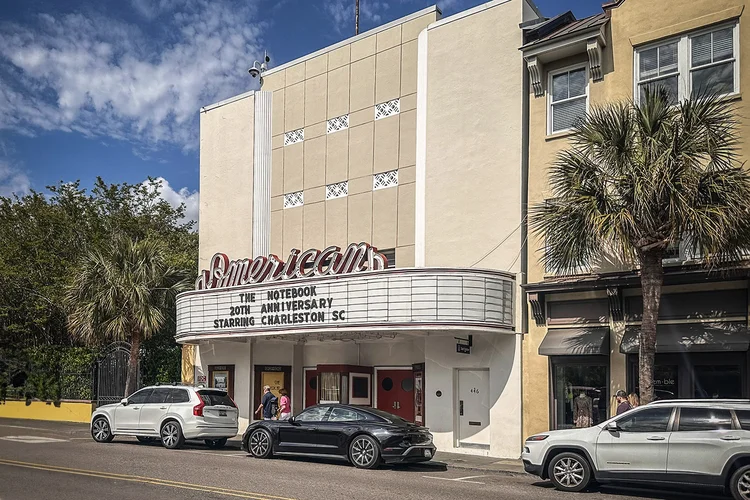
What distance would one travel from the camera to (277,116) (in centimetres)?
2755

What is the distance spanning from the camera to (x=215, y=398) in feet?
69.2

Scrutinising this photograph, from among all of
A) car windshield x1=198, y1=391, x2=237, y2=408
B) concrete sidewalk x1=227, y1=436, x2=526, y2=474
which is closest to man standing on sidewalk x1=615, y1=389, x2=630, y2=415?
concrete sidewalk x1=227, y1=436, x2=526, y2=474

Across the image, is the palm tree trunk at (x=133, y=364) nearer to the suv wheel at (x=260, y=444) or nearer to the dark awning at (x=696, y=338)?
the suv wheel at (x=260, y=444)

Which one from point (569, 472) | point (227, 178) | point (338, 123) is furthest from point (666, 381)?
point (227, 178)

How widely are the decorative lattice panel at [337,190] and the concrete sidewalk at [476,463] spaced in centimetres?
883

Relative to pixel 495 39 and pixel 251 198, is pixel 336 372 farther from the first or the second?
pixel 495 39

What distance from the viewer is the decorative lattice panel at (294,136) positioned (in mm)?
26625

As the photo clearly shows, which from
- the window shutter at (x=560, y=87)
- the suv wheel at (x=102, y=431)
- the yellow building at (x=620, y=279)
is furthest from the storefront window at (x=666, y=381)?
the suv wheel at (x=102, y=431)

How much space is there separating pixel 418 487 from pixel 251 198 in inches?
625

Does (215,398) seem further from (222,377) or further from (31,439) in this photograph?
(222,377)

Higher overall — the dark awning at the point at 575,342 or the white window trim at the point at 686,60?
the white window trim at the point at 686,60

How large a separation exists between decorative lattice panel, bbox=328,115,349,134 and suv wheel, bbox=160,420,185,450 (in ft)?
34.5

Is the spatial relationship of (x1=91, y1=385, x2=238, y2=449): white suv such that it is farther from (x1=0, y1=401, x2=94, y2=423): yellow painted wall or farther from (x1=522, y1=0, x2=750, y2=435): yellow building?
(x1=0, y1=401, x2=94, y2=423): yellow painted wall

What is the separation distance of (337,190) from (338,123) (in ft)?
7.16
